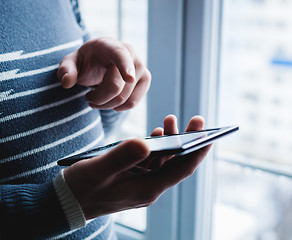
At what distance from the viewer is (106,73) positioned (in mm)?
588

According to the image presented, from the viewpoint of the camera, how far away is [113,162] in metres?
0.39

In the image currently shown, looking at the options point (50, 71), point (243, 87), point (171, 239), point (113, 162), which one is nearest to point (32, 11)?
point (50, 71)

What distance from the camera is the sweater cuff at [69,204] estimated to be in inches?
17.0

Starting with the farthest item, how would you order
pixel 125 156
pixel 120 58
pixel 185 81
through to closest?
pixel 185 81
pixel 120 58
pixel 125 156

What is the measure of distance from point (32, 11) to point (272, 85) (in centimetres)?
52

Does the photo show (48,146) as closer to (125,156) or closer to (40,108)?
(40,108)

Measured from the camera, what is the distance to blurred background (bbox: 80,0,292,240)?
2.69 feet

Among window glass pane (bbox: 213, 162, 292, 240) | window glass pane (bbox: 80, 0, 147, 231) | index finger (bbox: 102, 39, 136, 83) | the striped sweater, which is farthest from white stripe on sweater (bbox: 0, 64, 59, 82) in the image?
window glass pane (bbox: 213, 162, 292, 240)

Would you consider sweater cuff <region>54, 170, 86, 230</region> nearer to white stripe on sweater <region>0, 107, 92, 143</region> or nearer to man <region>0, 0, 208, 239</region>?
man <region>0, 0, 208, 239</region>

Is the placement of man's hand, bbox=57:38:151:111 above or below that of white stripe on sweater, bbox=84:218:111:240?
above

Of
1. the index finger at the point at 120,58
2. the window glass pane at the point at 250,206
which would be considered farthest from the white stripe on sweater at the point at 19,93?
the window glass pane at the point at 250,206

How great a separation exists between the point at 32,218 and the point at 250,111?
0.61 meters

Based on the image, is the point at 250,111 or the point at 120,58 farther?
the point at 250,111

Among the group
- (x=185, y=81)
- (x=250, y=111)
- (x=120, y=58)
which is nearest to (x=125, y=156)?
(x=120, y=58)
